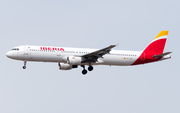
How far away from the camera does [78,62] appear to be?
57.7 metres

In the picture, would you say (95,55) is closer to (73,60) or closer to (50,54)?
(73,60)

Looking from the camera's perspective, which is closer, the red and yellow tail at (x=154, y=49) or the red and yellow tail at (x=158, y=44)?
→ the red and yellow tail at (x=154, y=49)

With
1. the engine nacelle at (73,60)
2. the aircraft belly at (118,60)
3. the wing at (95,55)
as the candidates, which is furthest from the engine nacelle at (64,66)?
the aircraft belly at (118,60)

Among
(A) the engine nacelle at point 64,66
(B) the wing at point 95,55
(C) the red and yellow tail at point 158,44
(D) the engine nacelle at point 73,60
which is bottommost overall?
(A) the engine nacelle at point 64,66

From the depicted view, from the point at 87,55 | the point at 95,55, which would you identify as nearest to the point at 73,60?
the point at 87,55

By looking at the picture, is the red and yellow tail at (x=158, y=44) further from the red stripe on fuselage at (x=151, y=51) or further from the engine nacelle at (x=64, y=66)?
the engine nacelle at (x=64, y=66)

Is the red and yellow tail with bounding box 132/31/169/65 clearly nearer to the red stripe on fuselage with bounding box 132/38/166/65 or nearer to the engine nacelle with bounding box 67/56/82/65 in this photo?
the red stripe on fuselage with bounding box 132/38/166/65

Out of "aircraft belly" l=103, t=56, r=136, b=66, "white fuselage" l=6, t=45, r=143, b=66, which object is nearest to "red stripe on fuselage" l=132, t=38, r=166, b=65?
"aircraft belly" l=103, t=56, r=136, b=66

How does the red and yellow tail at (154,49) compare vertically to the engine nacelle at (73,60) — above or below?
above

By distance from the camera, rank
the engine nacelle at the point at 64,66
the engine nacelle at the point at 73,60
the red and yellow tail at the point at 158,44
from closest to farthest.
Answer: the engine nacelle at the point at 73,60
the engine nacelle at the point at 64,66
the red and yellow tail at the point at 158,44

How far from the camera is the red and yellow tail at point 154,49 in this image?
63.2 m

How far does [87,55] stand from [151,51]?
45.0ft

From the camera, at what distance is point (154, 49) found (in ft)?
213

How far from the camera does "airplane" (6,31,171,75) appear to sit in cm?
5675
